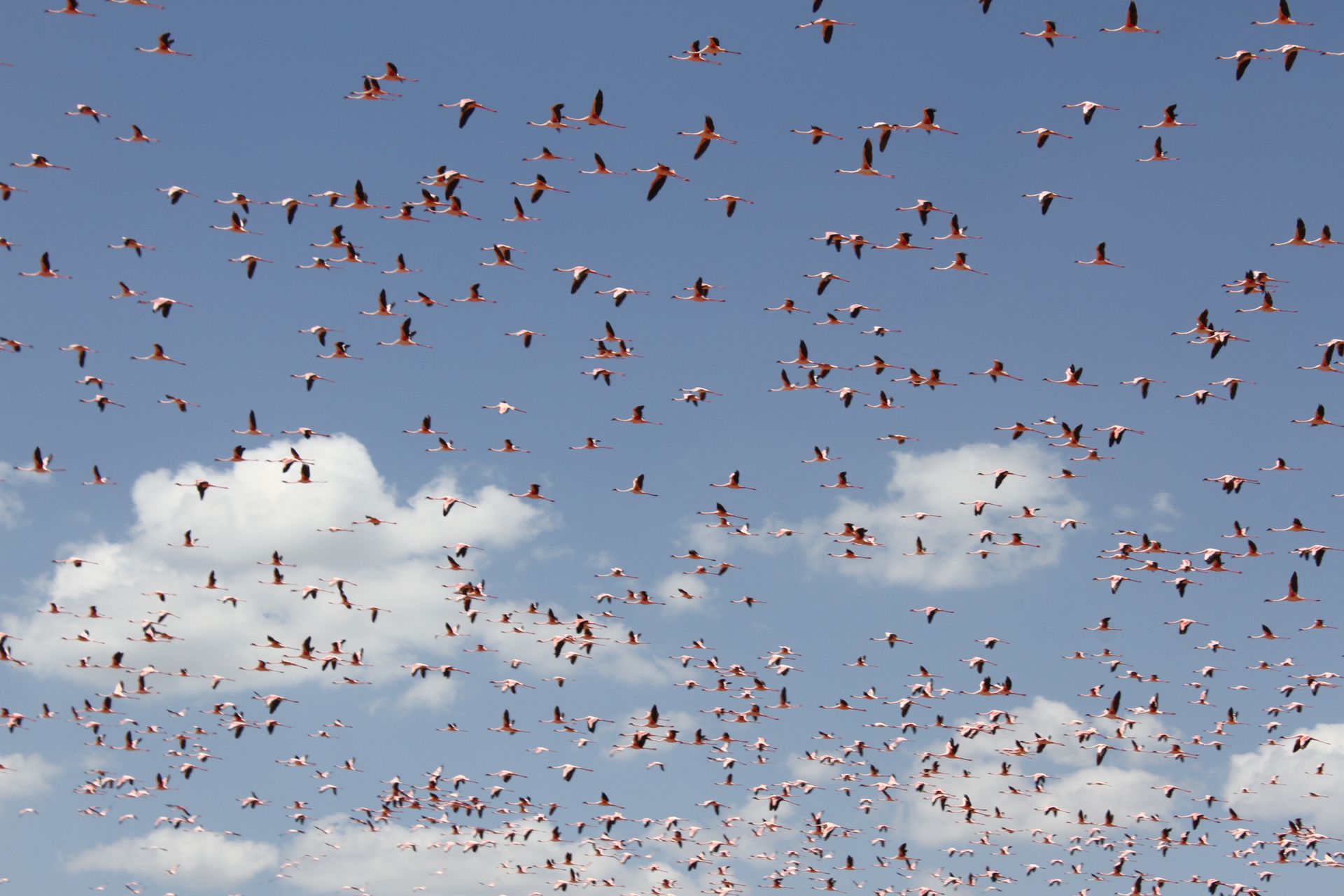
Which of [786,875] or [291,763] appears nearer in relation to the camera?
[291,763]

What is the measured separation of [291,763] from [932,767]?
1555 inches

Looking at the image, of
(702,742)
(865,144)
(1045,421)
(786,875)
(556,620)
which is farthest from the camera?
(786,875)

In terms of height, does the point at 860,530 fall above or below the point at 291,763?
above

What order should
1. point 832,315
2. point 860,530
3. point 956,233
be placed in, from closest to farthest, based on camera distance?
point 956,233, point 832,315, point 860,530

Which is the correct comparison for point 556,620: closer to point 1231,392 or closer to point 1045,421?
point 1045,421

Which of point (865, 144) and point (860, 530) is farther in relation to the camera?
point (860, 530)

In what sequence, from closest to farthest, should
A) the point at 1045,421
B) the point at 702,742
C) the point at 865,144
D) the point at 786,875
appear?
the point at 865,144 → the point at 1045,421 → the point at 702,742 → the point at 786,875

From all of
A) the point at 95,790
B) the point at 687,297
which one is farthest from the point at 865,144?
the point at 95,790

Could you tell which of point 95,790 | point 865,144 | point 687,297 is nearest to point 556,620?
point 687,297

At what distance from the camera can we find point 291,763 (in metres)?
83.1

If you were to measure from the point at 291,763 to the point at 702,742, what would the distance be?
2487cm

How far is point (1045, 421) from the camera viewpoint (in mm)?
67000

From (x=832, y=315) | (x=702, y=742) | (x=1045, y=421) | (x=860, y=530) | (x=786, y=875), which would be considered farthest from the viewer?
(x=786, y=875)

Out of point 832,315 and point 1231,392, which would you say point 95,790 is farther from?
point 1231,392
